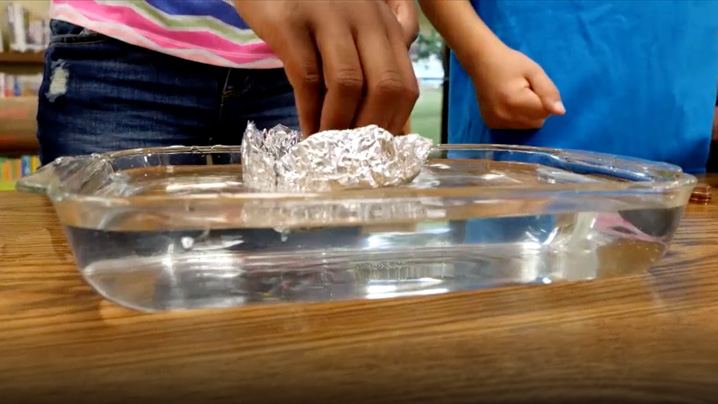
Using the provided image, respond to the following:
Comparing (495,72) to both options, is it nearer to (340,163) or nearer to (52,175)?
(340,163)

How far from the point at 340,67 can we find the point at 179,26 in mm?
270

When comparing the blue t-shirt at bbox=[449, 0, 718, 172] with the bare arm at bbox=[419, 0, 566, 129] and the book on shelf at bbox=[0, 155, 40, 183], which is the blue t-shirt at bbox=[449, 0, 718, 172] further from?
the book on shelf at bbox=[0, 155, 40, 183]

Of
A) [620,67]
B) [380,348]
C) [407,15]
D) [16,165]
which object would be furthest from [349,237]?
[16,165]

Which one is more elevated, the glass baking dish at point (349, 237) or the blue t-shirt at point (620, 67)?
the blue t-shirt at point (620, 67)

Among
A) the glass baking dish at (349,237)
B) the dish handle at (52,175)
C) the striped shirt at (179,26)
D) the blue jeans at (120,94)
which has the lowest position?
the glass baking dish at (349,237)

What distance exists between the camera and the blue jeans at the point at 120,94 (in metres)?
0.55

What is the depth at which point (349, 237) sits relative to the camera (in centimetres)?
26

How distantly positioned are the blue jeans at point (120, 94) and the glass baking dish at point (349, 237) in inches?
9.5

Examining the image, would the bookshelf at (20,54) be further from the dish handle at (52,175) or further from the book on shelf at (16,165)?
the dish handle at (52,175)

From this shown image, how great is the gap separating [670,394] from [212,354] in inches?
5.8

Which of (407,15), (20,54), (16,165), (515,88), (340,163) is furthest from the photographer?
(20,54)

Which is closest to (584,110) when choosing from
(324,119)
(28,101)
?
(324,119)

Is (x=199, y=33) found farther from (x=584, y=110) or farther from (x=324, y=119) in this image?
(x=584, y=110)

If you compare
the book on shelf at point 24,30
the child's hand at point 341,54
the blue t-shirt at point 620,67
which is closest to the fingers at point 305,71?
the child's hand at point 341,54
